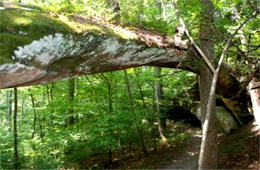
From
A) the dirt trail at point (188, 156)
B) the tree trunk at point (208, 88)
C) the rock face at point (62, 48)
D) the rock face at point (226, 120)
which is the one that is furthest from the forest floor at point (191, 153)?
the rock face at point (62, 48)

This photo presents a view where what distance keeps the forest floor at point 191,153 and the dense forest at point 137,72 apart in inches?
1.8

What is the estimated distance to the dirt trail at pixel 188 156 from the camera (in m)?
8.36

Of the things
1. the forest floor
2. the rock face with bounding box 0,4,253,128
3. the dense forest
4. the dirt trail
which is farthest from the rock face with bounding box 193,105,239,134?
the rock face with bounding box 0,4,253,128

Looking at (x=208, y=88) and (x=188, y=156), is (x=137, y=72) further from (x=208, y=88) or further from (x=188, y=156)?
(x=208, y=88)

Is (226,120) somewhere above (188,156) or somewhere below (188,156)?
above

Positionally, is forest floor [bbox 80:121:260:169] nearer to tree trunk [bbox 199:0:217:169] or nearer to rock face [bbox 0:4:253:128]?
tree trunk [bbox 199:0:217:169]

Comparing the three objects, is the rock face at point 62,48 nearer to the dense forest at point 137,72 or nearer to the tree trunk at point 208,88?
the dense forest at point 137,72

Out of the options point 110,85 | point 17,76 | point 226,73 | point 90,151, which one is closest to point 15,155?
point 90,151

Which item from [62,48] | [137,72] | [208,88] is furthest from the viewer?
[137,72]

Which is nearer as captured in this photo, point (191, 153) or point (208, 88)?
point (208, 88)

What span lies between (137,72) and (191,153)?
13.6 ft

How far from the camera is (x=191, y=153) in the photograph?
9.11 meters

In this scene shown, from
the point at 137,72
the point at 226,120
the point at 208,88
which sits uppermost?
the point at 137,72

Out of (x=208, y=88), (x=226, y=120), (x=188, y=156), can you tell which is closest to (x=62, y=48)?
(x=208, y=88)
